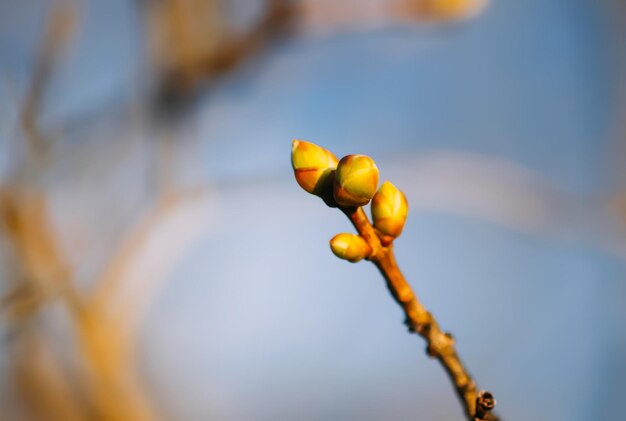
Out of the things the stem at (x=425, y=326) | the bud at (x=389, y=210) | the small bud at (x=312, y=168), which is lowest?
the stem at (x=425, y=326)

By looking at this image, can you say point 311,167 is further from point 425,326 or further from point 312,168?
point 425,326

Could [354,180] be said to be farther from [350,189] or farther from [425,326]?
[425,326]

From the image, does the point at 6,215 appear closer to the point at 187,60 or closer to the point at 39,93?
the point at 39,93

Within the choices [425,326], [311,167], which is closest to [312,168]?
[311,167]

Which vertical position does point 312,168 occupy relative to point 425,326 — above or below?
above

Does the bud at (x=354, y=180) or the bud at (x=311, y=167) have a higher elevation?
the bud at (x=311, y=167)
